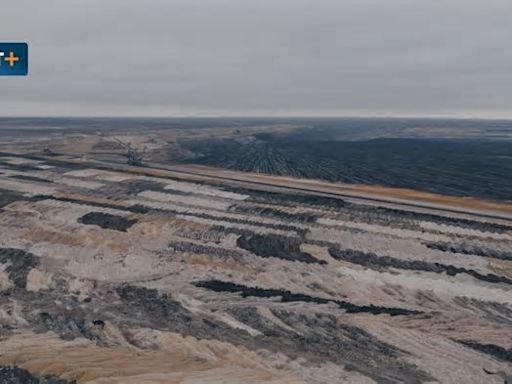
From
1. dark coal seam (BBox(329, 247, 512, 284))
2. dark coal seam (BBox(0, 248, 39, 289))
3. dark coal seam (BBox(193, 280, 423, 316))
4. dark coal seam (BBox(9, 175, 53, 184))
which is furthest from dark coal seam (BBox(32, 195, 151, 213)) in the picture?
dark coal seam (BBox(329, 247, 512, 284))

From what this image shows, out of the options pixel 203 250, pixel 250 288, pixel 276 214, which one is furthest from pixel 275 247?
pixel 276 214

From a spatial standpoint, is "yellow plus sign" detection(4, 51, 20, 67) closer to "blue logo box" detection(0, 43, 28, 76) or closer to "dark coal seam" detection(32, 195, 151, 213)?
"blue logo box" detection(0, 43, 28, 76)

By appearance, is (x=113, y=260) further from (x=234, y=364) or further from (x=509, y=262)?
→ (x=509, y=262)

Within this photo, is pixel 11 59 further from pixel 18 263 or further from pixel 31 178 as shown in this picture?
pixel 31 178

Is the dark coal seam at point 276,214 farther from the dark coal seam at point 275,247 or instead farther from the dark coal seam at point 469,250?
the dark coal seam at point 469,250

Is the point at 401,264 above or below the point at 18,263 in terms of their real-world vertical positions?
above
